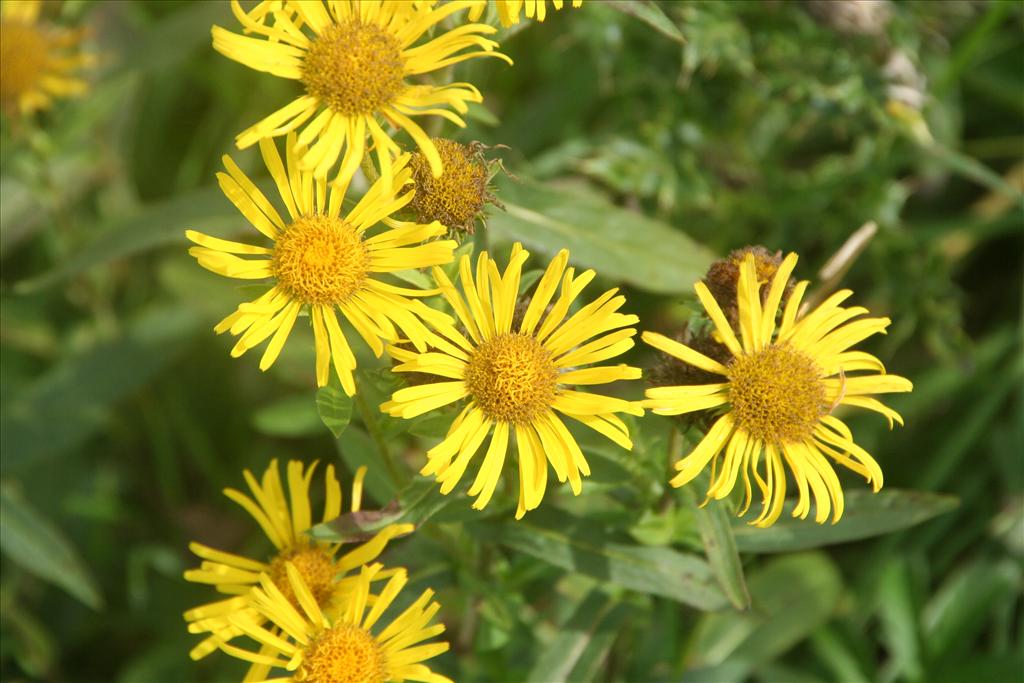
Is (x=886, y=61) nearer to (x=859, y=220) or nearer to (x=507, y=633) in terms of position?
(x=859, y=220)

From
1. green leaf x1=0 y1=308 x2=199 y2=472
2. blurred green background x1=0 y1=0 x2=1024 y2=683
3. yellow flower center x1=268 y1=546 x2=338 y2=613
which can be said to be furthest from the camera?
green leaf x1=0 y1=308 x2=199 y2=472

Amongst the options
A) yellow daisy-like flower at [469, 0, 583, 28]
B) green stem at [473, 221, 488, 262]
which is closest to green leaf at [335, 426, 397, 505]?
green stem at [473, 221, 488, 262]

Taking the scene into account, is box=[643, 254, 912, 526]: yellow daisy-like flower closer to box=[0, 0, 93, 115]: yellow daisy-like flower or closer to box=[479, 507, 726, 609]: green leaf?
box=[479, 507, 726, 609]: green leaf

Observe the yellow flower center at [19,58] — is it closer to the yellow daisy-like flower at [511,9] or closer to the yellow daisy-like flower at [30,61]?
the yellow daisy-like flower at [30,61]

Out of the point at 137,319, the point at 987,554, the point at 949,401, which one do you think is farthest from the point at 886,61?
the point at 137,319

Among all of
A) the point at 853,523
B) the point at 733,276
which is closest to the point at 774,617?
the point at 853,523
